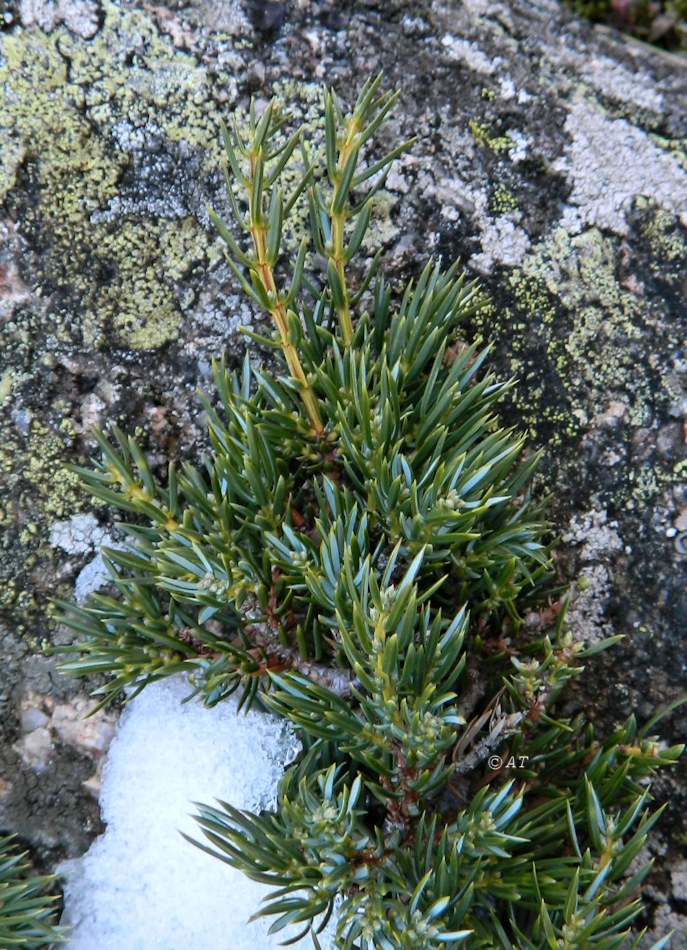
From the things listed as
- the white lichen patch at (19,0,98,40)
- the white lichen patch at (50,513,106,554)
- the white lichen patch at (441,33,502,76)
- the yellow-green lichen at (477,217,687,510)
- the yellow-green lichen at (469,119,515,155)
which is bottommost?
the white lichen patch at (50,513,106,554)

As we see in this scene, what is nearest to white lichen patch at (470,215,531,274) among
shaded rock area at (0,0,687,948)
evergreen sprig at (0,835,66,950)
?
shaded rock area at (0,0,687,948)

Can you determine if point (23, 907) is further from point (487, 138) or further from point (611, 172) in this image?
point (611, 172)

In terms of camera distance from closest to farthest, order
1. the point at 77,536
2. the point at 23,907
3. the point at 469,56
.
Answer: the point at 23,907, the point at 77,536, the point at 469,56


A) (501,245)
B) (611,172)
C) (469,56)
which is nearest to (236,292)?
(501,245)

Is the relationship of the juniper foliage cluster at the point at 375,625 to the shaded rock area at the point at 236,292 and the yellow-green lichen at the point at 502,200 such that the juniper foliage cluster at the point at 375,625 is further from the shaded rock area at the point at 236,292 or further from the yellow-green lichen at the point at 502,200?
the yellow-green lichen at the point at 502,200

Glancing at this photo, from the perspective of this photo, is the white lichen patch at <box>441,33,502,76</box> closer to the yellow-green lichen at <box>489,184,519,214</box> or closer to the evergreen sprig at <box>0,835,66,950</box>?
the yellow-green lichen at <box>489,184,519,214</box>

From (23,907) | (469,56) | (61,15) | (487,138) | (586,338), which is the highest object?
(469,56)

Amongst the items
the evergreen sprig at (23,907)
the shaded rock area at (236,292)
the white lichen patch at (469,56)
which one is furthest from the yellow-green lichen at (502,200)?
the evergreen sprig at (23,907)
